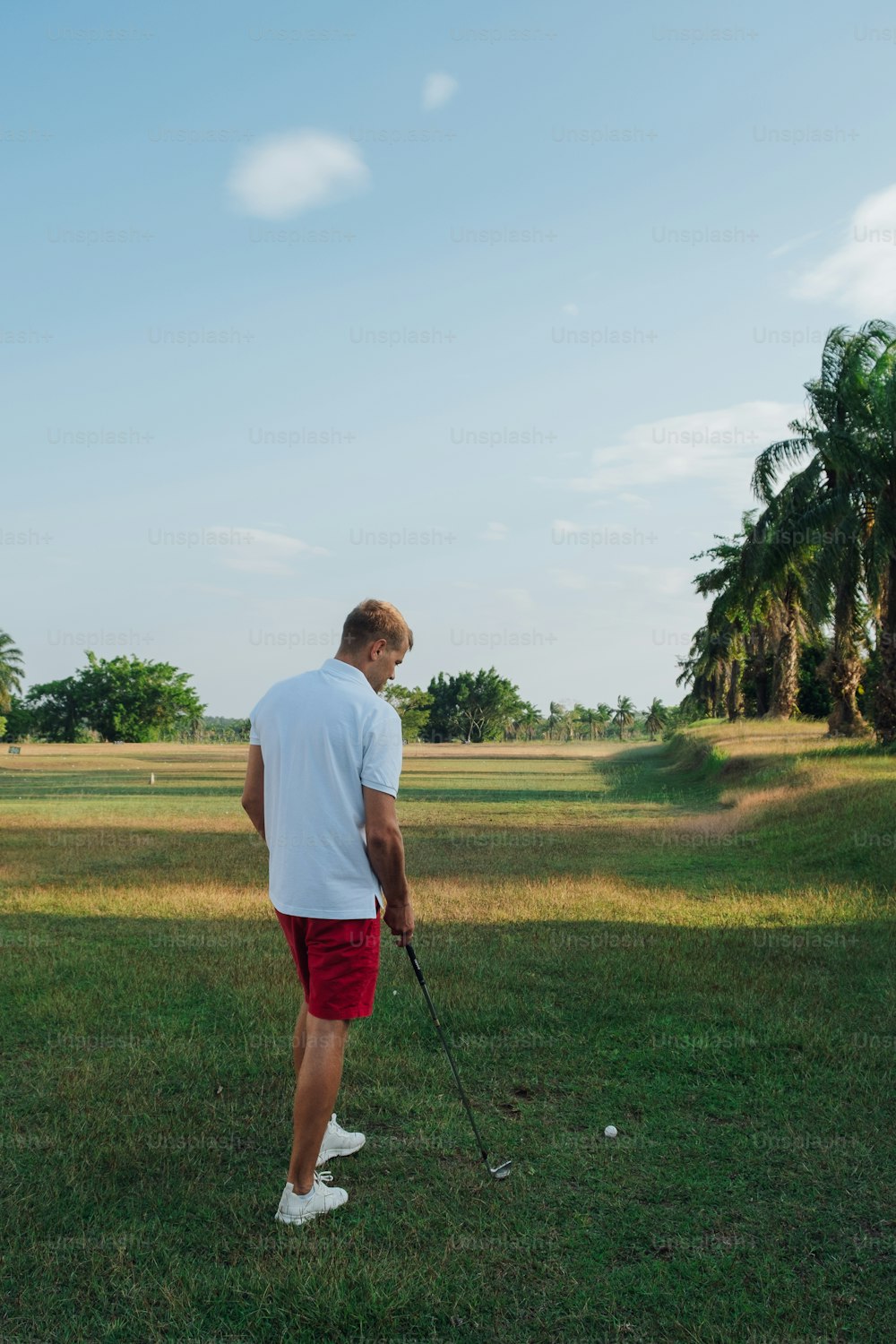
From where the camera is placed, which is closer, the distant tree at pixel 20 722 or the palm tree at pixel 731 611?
the palm tree at pixel 731 611

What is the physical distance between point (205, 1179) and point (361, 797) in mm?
1668

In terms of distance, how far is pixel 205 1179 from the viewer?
396 cm

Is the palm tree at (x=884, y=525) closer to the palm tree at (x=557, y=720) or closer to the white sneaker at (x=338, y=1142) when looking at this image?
the white sneaker at (x=338, y=1142)

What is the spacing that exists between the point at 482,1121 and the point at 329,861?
5.67ft

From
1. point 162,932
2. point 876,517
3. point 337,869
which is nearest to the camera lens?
point 337,869

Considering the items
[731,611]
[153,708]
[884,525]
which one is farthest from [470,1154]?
[153,708]

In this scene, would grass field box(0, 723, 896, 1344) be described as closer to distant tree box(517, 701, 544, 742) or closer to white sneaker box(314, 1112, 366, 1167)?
white sneaker box(314, 1112, 366, 1167)

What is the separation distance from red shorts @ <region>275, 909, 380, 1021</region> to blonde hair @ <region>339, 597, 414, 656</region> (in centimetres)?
100

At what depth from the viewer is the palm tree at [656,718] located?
419ft

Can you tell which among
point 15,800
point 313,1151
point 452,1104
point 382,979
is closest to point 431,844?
point 382,979

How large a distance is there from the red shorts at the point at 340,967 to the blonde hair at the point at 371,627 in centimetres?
100

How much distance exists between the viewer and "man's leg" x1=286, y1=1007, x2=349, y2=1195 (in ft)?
11.9

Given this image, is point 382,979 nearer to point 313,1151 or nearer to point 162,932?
point 162,932

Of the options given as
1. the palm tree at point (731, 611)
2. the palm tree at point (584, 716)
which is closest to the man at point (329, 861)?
the palm tree at point (731, 611)
